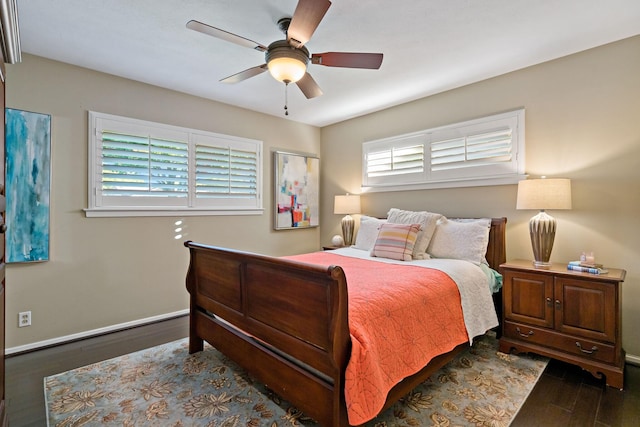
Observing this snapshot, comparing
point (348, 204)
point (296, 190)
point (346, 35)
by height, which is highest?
point (346, 35)

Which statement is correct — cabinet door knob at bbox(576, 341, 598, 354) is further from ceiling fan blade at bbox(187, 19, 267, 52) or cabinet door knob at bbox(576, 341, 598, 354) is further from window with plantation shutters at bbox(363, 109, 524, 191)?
ceiling fan blade at bbox(187, 19, 267, 52)

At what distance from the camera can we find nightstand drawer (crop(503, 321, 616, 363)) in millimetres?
2244

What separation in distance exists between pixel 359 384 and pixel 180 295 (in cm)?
295

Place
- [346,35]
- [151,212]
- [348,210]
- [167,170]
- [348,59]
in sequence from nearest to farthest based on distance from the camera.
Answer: [348,59] → [346,35] → [151,212] → [167,170] → [348,210]

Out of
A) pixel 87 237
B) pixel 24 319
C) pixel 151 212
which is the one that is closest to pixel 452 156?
pixel 151 212

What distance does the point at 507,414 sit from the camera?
190 cm

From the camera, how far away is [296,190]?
4906mm

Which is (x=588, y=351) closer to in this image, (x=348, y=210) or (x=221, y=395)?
(x=221, y=395)

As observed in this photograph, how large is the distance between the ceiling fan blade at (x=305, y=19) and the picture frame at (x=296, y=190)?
106 inches

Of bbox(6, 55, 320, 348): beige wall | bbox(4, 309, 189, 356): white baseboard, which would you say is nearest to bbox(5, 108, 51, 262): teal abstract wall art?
bbox(6, 55, 320, 348): beige wall

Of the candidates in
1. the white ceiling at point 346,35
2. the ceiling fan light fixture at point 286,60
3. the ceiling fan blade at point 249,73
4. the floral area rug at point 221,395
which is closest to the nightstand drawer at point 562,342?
the floral area rug at point 221,395

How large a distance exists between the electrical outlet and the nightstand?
165 inches

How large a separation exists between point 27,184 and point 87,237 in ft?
2.18

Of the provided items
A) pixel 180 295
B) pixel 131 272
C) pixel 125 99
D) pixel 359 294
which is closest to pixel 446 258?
pixel 359 294
